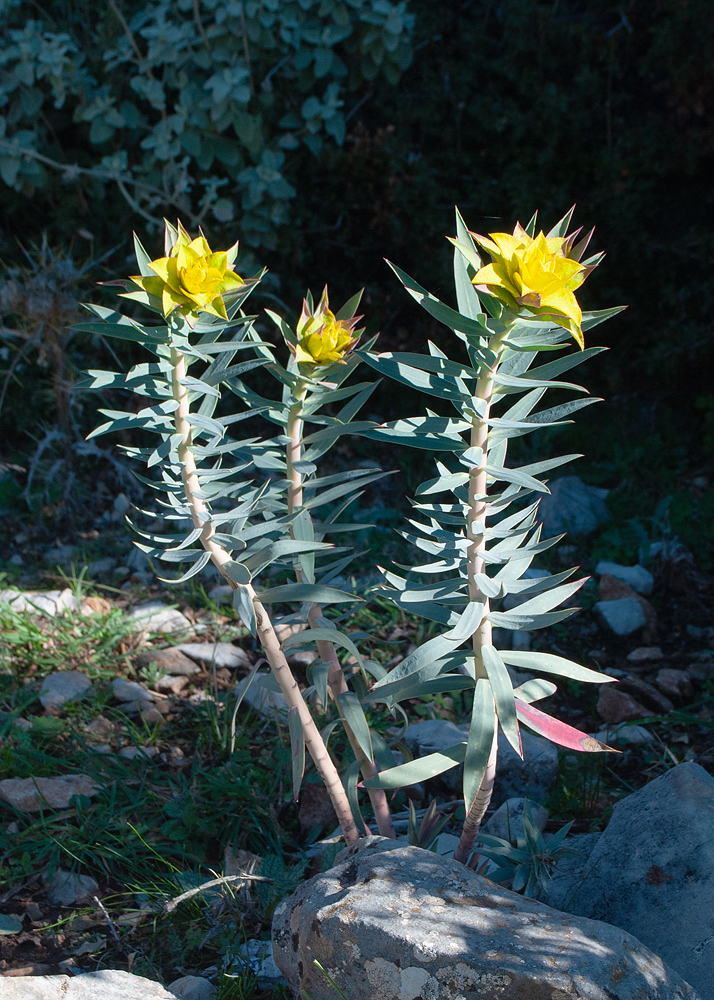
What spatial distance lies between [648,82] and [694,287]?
99 cm

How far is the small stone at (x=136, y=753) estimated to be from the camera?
6.89 feet

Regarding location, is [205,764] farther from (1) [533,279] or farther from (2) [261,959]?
(1) [533,279]

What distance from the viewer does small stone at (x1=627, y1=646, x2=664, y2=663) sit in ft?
8.40

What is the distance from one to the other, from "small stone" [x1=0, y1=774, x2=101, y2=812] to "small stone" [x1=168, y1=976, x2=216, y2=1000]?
0.61m

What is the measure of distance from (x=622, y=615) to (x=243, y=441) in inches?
70.1

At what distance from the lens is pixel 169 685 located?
244 centimetres

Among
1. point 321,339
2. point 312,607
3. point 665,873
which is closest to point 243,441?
point 321,339

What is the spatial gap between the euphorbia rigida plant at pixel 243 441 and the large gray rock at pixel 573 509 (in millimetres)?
1858

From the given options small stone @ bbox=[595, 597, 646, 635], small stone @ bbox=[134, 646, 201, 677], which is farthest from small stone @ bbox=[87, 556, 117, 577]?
small stone @ bbox=[595, 597, 646, 635]

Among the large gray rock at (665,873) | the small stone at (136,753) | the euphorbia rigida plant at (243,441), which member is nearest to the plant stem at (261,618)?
the euphorbia rigida plant at (243,441)

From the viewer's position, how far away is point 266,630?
1.37 meters

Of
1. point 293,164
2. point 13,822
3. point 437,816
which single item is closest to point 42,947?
point 13,822

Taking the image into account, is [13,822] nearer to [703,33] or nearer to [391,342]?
[391,342]

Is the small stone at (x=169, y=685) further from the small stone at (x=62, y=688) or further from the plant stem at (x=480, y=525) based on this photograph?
the plant stem at (x=480, y=525)
